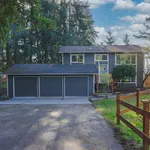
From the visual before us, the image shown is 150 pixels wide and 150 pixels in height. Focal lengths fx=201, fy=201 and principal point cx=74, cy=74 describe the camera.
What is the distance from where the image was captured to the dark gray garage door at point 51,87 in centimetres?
1855

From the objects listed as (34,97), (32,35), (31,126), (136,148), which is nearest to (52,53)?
(32,35)

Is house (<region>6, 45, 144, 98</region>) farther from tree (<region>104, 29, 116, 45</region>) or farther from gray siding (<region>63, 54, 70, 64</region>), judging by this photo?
tree (<region>104, 29, 116, 45</region>)

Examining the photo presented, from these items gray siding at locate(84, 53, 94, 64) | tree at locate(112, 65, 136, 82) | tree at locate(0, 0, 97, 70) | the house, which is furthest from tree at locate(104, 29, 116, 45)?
the house

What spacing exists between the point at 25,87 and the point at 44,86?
1.77m

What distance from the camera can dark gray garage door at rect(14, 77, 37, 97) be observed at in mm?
18594

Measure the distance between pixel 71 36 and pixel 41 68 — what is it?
13349 millimetres

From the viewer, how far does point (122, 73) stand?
20.0 m

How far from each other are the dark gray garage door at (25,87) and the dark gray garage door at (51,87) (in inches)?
25.8

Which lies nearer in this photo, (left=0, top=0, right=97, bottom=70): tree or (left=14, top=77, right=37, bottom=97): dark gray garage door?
(left=14, top=77, right=37, bottom=97): dark gray garage door

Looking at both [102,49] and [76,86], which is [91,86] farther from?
[102,49]

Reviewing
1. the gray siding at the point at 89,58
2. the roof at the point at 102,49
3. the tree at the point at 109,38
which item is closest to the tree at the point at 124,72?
the roof at the point at 102,49

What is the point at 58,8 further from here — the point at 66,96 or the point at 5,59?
the point at 66,96

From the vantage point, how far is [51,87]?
18578 millimetres

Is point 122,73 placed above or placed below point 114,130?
above
